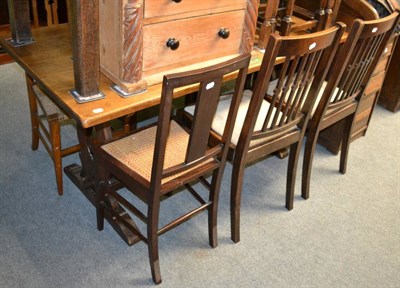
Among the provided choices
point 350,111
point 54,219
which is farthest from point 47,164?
point 350,111

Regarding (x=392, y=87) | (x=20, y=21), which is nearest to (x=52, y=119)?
(x=20, y=21)

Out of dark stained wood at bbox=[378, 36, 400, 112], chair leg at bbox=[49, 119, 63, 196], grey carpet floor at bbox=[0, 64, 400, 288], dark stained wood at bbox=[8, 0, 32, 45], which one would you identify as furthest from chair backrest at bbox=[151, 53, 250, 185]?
dark stained wood at bbox=[378, 36, 400, 112]

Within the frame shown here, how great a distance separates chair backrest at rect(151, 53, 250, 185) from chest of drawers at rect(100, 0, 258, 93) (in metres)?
0.24

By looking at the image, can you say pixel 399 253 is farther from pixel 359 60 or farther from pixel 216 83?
pixel 216 83

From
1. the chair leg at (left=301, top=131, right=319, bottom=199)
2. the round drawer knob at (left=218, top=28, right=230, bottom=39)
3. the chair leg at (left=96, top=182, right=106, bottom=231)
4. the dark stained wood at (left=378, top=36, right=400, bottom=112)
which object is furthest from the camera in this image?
the dark stained wood at (left=378, top=36, right=400, bottom=112)

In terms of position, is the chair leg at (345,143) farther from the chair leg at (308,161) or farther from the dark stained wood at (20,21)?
the dark stained wood at (20,21)

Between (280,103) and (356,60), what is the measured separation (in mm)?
513

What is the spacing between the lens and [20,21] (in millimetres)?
1788

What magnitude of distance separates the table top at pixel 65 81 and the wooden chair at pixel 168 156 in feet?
0.49

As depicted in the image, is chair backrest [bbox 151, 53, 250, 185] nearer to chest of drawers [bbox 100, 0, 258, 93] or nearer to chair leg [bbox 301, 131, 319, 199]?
chest of drawers [bbox 100, 0, 258, 93]

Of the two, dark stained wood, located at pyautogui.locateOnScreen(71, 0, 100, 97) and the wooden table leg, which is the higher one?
dark stained wood, located at pyautogui.locateOnScreen(71, 0, 100, 97)

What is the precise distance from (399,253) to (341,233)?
27 centimetres

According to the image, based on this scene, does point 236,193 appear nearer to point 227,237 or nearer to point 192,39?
point 227,237

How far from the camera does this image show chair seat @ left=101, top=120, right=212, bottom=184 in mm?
1646
